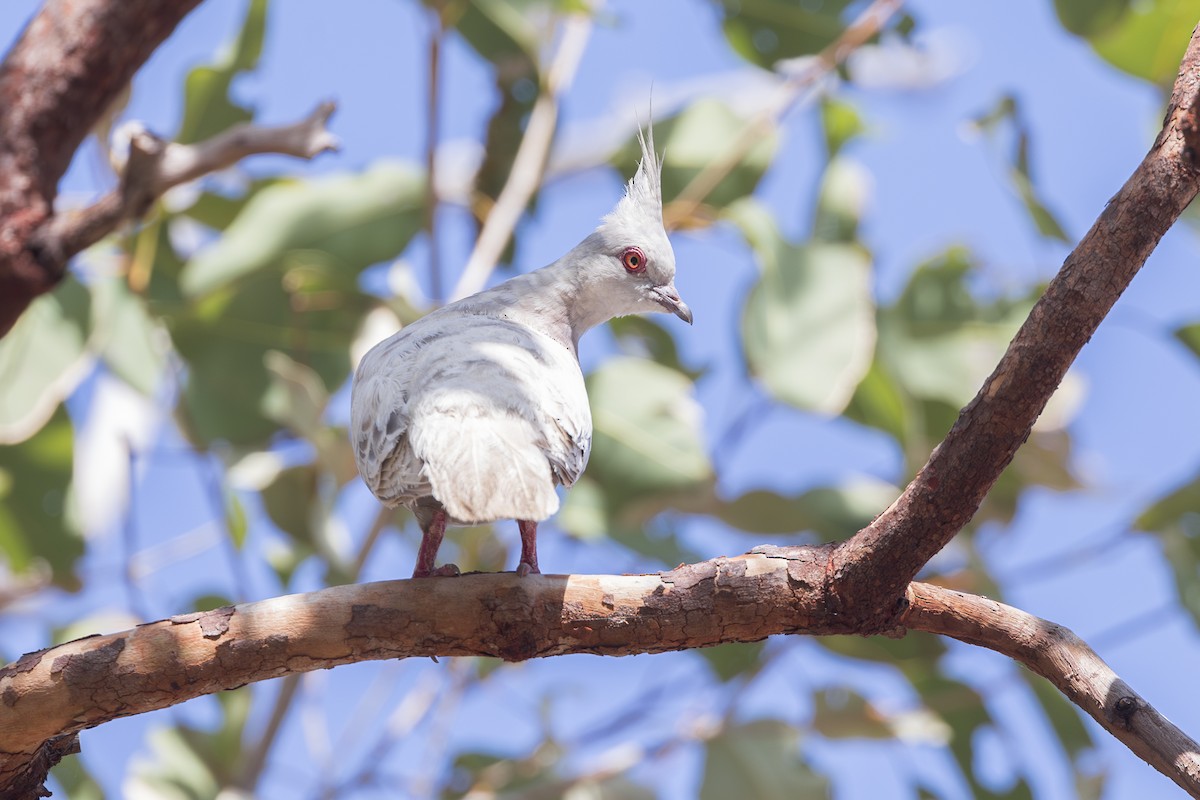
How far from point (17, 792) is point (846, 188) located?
4598 mm

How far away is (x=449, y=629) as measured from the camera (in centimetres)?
254

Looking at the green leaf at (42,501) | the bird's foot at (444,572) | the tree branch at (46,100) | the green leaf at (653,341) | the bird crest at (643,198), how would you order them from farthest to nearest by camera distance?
the green leaf at (653,341), the green leaf at (42,501), the bird crest at (643,198), the tree branch at (46,100), the bird's foot at (444,572)

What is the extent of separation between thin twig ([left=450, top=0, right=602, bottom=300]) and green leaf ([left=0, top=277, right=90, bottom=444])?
5.33 feet

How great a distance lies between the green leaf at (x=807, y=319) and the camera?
4742 millimetres

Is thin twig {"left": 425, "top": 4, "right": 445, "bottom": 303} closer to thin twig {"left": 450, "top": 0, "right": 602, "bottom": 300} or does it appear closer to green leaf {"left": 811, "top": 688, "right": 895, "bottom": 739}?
thin twig {"left": 450, "top": 0, "right": 602, "bottom": 300}

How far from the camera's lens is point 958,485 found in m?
2.39

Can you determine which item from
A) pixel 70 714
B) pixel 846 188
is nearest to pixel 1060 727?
pixel 846 188

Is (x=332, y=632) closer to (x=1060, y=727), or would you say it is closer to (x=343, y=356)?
(x=343, y=356)

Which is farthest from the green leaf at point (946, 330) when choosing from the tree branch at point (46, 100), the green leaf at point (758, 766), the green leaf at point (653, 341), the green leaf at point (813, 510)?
the tree branch at point (46, 100)

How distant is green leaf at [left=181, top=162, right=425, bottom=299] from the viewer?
547 cm

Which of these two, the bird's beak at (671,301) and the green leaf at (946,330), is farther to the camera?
the green leaf at (946,330)

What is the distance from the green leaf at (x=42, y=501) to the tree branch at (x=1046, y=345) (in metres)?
4.24

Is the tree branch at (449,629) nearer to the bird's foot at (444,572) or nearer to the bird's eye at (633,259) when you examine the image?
the bird's foot at (444,572)

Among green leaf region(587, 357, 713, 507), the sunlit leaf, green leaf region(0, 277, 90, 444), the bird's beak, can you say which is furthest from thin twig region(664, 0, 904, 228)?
green leaf region(0, 277, 90, 444)
